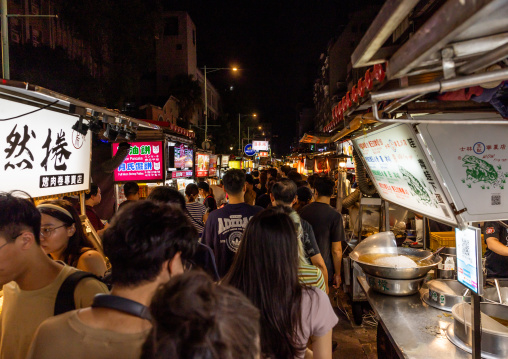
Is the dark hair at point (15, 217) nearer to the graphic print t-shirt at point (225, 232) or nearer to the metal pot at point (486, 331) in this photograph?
the graphic print t-shirt at point (225, 232)

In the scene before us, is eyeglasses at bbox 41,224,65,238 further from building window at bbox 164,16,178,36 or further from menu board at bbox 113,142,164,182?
building window at bbox 164,16,178,36

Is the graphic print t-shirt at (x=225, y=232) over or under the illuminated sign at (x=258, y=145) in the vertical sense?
under

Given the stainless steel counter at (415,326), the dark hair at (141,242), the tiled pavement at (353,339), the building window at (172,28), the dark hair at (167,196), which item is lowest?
the tiled pavement at (353,339)

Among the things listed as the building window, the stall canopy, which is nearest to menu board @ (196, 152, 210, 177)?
the stall canopy

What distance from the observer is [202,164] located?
44.7 ft

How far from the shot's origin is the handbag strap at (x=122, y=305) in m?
1.43

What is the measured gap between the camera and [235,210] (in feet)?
14.2

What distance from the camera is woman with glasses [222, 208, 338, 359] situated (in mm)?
1989

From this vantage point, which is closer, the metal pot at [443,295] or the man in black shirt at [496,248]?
the metal pot at [443,295]

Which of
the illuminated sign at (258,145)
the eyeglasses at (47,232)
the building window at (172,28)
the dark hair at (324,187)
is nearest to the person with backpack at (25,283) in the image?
the eyeglasses at (47,232)

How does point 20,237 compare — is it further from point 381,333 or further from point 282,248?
point 381,333

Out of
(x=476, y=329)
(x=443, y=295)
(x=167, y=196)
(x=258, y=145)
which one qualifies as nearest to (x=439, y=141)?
(x=476, y=329)

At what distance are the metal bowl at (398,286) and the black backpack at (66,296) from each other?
3107mm

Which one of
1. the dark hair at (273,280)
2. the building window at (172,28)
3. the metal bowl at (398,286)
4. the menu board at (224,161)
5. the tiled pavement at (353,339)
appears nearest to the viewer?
the dark hair at (273,280)
